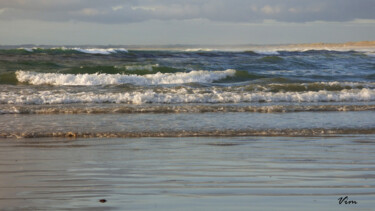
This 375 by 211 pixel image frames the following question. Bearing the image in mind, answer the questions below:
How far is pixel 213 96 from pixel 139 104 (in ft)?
5.65

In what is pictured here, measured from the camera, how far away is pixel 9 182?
4719mm

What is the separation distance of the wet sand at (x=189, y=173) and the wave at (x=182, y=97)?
4.34 meters

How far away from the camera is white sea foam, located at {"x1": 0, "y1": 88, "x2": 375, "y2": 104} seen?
11.5 metres

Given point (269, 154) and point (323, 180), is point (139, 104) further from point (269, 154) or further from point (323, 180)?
point (323, 180)

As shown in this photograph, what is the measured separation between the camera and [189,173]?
501 cm

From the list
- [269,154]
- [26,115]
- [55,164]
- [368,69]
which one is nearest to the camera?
[55,164]

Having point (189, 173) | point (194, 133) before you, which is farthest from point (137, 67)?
point (189, 173)

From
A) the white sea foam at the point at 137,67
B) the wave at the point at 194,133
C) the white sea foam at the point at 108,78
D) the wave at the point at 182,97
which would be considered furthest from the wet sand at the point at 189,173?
the white sea foam at the point at 137,67

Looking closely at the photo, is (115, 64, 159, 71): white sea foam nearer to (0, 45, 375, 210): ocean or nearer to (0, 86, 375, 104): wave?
(0, 45, 375, 210): ocean

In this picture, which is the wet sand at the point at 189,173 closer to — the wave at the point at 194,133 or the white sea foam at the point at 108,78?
the wave at the point at 194,133

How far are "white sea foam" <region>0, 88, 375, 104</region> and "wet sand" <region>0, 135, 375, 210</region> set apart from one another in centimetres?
434

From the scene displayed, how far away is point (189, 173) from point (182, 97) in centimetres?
665

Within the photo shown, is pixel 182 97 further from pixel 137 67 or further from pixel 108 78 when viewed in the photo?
pixel 137 67

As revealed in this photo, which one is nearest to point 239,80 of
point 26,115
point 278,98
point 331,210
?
point 278,98
